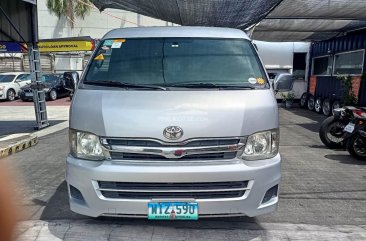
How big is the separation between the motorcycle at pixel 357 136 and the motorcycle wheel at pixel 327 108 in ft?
24.4

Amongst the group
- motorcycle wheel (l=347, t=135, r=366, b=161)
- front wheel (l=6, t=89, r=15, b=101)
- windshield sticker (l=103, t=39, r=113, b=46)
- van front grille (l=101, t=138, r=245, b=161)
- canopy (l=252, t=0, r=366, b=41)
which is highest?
canopy (l=252, t=0, r=366, b=41)

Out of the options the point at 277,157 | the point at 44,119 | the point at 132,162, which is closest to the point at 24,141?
the point at 44,119

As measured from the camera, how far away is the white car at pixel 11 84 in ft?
59.8

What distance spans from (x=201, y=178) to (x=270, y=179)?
666 millimetres

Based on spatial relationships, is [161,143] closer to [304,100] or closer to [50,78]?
[304,100]

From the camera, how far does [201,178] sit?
2.96 meters

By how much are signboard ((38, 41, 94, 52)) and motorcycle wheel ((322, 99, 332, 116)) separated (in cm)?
1304

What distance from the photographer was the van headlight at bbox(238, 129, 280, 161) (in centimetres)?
310

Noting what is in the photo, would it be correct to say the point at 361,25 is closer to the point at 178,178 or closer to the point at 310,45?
the point at 310,45

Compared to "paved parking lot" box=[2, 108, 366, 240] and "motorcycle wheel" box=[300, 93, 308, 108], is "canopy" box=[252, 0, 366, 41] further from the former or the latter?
"motorcycle wheel" box=[300, 93, 308, 108]

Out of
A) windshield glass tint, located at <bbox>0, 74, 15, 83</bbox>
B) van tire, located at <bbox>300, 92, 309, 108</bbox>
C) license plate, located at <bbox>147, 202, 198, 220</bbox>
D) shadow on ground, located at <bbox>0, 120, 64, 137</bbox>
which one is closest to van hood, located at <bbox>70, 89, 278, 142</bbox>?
license plate, located at <bbox>147, 202, 198, 220</bbox>

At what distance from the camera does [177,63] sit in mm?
3727

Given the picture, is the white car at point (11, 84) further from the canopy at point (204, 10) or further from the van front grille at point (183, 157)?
the van front grille at point (183, 157)

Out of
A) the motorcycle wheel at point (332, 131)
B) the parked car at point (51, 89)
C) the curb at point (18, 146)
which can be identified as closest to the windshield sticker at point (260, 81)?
the motorcycle wheel at point (332, 131)
